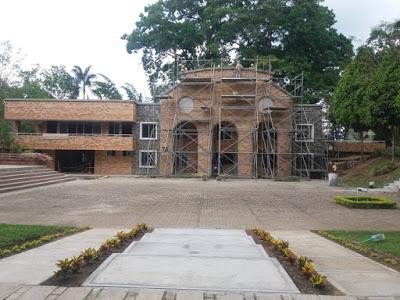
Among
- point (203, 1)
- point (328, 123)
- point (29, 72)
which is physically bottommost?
point (328, 123)

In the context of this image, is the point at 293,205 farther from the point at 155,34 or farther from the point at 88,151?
the point at 155,34

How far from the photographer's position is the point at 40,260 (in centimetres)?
648

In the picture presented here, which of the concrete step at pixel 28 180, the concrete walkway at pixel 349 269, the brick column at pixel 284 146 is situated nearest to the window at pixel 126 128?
the concrete step at pixel 28 180

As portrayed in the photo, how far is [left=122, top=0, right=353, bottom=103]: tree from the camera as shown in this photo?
1591 inches

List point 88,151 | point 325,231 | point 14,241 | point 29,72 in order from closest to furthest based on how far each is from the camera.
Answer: point 14,241 < point 325,231 < point 88,151 < point 29,72

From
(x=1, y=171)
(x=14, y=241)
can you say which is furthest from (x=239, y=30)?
(x=14, y=241)

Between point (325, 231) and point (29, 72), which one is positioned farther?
point (29, 72)

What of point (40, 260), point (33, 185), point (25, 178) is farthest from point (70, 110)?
point (40, 260)

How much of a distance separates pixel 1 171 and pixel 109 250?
16.0m

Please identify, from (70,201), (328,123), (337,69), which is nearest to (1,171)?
(70,201)

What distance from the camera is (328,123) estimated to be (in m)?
41.5

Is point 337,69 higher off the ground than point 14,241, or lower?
higher

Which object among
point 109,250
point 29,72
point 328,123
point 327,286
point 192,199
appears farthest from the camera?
point 29,72

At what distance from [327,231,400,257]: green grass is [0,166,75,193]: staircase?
1352 cm
